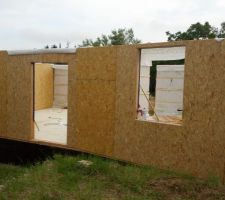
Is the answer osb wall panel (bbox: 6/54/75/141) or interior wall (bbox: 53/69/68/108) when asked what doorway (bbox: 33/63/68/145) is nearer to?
interior wall (bbox: 53/69/68/108)

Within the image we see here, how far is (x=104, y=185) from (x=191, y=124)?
103 inches

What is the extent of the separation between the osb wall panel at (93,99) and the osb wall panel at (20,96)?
4.85 ft

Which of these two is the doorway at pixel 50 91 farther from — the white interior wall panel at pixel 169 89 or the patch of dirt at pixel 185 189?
the patch of dirt at pixel 185 189

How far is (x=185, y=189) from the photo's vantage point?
627cm

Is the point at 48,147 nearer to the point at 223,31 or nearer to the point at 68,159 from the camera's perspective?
the point at 68,159

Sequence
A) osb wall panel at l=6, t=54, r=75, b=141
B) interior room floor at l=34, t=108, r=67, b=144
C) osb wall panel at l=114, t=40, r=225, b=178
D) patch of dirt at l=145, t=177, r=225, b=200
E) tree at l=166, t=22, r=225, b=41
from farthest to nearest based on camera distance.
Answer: tree at l=166, t=22, r=225, b=41 → interior room floor at l=34, t=108, r=67, b=144 → osb wall panel at l=6, t=54, r=75, b=141 → osb wall panel at l=114, t=40, r=225, b=178 → patch of dirt at l=145, t=177, r=225, b=200

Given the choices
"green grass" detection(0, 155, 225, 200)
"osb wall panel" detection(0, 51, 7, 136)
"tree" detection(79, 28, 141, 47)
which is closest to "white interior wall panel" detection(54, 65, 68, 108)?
"osb wall panel" detection(0, 51, 7, 136)

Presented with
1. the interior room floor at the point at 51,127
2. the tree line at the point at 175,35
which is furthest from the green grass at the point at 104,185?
the tree line at the point at 175,35

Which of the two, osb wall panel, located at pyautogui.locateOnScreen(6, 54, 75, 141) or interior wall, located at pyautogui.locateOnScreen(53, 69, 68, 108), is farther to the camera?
interior wall, located at pyautogui.locateOnScreen(53, 69, 68, 108)

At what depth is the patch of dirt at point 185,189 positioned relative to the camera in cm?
A: 593

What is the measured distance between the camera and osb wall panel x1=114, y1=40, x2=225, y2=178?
7781 millimetres

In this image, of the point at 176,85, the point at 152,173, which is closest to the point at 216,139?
the point at 152,173

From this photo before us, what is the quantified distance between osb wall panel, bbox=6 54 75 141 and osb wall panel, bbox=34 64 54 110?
7.05 metres

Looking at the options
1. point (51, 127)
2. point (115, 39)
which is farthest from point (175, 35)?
point (51, 127)
